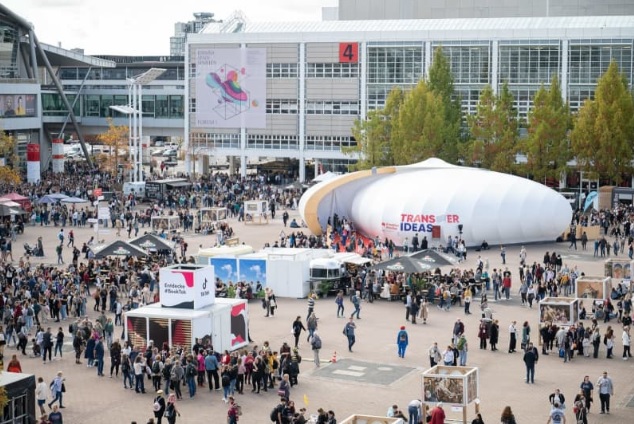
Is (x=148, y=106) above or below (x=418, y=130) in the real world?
above

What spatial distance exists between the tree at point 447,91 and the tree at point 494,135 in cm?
184

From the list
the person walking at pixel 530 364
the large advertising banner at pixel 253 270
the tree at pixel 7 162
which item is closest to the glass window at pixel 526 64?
the tree at pixel 7 162

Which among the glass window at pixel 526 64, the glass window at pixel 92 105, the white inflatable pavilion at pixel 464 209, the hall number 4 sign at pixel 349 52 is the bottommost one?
the white inflatable pavilion at pixel 464 209

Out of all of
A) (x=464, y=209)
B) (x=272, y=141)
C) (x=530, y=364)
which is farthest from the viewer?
(x=272, y=141)

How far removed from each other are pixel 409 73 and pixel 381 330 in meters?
55.1

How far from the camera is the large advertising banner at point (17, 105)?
91.1m

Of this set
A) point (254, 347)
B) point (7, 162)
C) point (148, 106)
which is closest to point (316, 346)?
point (254, 347)

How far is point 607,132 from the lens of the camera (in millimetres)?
70000

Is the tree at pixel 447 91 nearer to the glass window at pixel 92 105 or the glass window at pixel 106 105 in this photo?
the glass window at pixel 106 105

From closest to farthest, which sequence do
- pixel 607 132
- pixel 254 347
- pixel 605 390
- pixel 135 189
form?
pixel 605 390 → pixel 254 347 → pixel 607 132 → pixel 135 189

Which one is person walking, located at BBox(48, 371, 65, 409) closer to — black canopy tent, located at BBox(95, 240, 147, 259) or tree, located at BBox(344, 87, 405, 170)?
black canopy tent, located at BBox(95, 240, 147, 259)

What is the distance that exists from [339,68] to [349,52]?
196 centimetres

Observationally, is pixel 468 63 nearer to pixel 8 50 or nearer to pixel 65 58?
pixel 8 50

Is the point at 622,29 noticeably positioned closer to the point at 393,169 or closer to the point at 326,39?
the point at 326,39
